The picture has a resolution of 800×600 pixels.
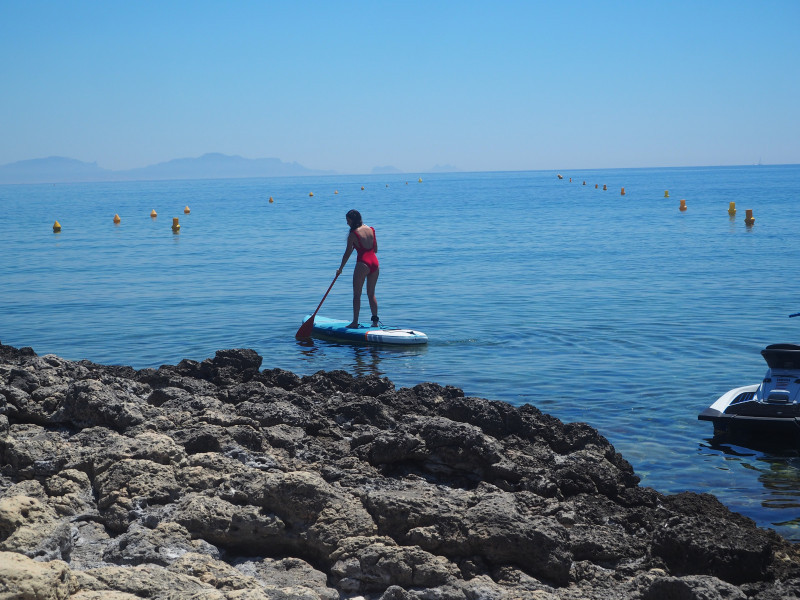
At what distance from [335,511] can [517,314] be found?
479 inches

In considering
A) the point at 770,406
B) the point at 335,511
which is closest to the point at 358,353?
the point at 770,406

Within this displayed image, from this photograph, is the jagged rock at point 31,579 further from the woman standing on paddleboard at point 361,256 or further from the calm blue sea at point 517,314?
the woman standing on paddleboard at point 361,256

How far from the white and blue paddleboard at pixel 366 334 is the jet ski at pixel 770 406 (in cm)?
575

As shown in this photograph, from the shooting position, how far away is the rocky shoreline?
461cm

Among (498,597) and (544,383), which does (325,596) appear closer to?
(498,597)

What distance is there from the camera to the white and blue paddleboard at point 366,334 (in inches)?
552

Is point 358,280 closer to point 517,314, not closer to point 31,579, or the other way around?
point 517,314

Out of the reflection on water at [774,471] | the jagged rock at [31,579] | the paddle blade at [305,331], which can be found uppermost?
the jagged rock at [31,579]

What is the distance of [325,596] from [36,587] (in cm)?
152

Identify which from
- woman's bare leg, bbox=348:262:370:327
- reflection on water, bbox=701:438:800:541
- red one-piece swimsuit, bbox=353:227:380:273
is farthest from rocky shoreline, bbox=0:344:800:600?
red one-piece swimsuit, bbox=353:227:380:273

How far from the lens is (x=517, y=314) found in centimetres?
1703

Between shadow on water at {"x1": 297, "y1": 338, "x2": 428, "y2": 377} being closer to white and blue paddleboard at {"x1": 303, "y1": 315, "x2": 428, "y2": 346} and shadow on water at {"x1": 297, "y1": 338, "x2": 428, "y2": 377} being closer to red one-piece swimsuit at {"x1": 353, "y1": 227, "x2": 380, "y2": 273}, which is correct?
white and blue paddleboard at {"x1": 303, "y1": 315, "x2": 428, "y2": 346}

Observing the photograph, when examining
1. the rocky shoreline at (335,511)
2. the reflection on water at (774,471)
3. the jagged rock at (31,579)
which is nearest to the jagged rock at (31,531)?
the rocky shoreline at (335,511)

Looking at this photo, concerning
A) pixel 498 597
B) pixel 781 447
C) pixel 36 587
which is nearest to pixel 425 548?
pixel 498 597
